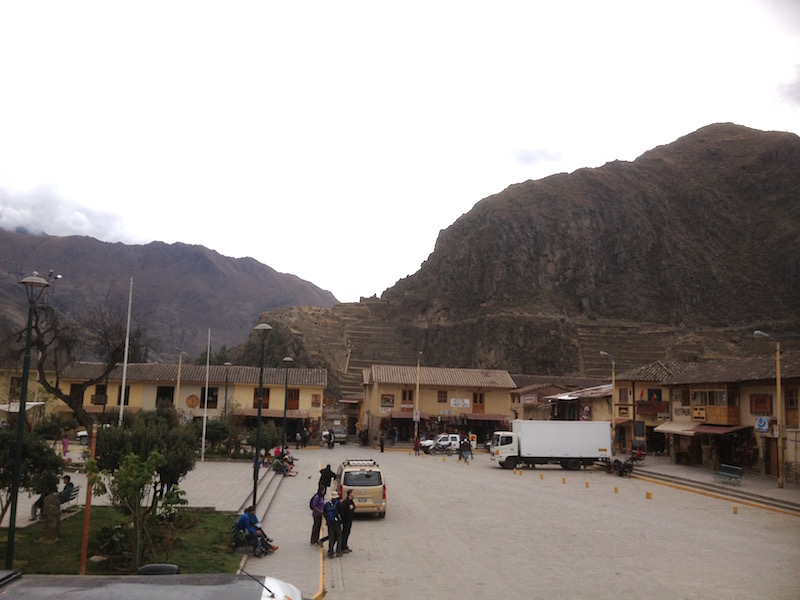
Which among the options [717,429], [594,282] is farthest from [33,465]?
[594,282]

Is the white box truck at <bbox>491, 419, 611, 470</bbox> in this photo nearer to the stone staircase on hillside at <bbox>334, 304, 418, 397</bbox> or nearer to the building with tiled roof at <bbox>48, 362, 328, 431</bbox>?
the building with tiled roof at <bbox>48, 362, 328, 431</bbox>

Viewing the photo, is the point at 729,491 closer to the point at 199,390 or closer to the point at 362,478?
the point at 362,478

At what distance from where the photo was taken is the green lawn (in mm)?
11719

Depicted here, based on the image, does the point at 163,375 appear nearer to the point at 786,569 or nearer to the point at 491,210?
the point at 786,569

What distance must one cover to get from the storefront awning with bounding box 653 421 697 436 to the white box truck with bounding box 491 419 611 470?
389 cm

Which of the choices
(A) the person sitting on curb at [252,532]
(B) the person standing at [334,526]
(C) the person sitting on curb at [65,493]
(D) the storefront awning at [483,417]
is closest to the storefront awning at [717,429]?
(D) the storefront awning at [483,417]

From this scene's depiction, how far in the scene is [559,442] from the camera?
119 feet

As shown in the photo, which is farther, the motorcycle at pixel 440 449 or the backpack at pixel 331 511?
the motorcycle at pixel 440 449

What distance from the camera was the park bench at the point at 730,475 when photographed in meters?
27.8

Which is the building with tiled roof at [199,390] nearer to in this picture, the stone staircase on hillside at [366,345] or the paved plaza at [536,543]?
the paved plaza at [536,543]

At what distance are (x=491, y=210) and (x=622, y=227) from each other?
27875mm

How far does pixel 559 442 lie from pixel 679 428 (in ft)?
22.4

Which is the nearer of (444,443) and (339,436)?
(444,443)

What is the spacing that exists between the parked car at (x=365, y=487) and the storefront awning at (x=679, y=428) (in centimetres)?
2186
